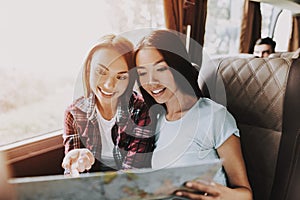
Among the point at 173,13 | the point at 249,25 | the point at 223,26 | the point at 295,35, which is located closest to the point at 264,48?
the point at 223,26

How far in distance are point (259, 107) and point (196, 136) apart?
28 centimetres

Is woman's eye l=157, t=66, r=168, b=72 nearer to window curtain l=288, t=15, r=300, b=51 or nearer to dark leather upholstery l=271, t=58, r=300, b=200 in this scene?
dark leather upholstery l=271, t=58, r=300, b=200

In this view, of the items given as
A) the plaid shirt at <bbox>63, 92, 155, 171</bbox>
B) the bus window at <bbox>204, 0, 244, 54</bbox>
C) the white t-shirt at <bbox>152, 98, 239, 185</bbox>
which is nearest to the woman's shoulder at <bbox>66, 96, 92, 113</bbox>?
the plaid shirt at <bbox>63, 92, 155, 171</bbox>

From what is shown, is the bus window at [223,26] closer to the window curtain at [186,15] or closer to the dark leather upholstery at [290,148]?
the window curtain at [186,15]

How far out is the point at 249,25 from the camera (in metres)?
3.19

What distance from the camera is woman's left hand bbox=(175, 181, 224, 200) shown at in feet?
2.57

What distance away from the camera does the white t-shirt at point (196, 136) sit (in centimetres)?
89

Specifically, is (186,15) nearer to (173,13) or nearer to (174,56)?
(173,13)

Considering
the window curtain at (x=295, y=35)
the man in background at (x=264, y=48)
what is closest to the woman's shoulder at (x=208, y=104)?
the man in background at (x=264, y=48)

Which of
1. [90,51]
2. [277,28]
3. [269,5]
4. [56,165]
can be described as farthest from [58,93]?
[277,28]

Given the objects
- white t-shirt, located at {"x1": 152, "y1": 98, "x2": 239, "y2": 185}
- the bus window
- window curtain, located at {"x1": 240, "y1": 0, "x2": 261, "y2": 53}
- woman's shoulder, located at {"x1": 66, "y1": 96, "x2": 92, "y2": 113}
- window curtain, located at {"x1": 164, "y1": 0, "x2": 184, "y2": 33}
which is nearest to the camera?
white t-shirt, located at {"x1": 152, "y1": 98, "x2": 239, "y2": 185}

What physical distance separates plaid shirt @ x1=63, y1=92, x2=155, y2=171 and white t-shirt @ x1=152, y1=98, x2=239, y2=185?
0.04 meters

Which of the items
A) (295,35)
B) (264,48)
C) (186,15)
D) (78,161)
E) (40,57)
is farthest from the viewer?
(295,35)

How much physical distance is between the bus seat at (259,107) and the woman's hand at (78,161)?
40cm
